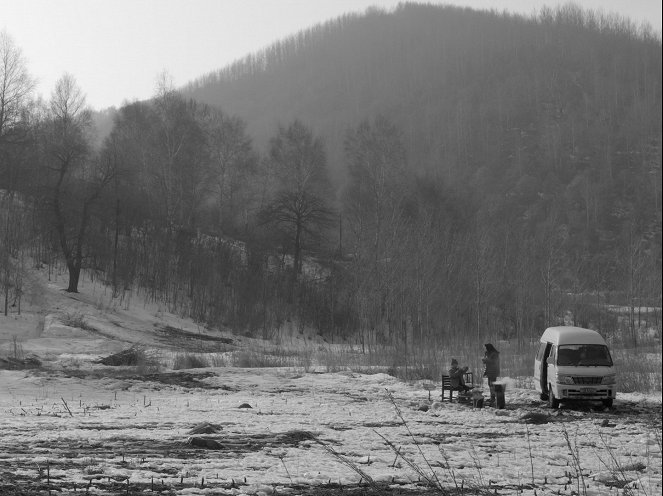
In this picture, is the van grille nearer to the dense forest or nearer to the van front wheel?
the van front wheel

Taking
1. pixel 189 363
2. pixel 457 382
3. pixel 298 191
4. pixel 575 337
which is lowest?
pixel 189 363

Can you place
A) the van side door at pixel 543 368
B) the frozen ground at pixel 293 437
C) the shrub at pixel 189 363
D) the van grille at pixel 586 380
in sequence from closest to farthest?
the frozen ground at pixel 293 437 → the van grille at pixel 586 380 → the van side door at pixel 543 368 → the shrub at pixel 189 363

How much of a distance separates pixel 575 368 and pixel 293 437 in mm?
8593

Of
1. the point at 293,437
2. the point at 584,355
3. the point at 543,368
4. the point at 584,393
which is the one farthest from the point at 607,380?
the point at 293,437

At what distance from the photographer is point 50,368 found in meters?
24.3

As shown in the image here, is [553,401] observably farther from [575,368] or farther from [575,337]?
[575,337]

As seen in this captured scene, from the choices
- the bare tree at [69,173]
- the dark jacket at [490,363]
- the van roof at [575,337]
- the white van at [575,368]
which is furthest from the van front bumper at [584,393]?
the bare tree at [69,173]

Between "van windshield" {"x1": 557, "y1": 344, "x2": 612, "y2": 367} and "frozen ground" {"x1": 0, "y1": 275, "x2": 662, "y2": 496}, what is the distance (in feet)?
3.82

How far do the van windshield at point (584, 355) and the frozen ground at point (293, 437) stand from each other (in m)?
1.16

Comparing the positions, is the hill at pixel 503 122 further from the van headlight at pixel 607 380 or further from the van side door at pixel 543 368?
the van side door at pixel 543 368

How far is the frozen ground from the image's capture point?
909 cm

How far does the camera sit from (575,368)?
1836cm

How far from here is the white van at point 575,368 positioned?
18.0 m

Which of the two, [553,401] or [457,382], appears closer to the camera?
[553,401]
